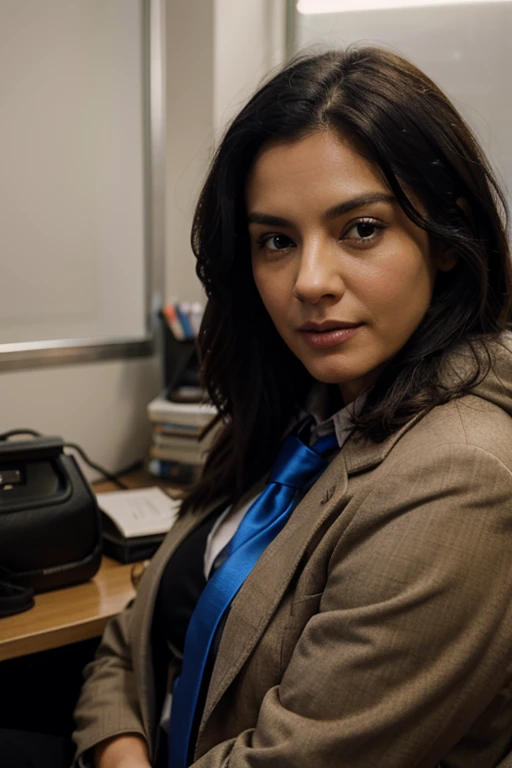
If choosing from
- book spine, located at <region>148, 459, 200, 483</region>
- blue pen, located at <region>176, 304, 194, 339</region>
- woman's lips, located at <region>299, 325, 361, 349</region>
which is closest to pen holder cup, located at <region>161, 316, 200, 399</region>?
blue pen, located at <region>176, 304, 194, 339</region>

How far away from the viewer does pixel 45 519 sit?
1220mm

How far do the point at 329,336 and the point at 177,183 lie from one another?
1096mm

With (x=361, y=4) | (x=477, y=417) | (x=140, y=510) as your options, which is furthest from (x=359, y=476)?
(x=361, y=4)

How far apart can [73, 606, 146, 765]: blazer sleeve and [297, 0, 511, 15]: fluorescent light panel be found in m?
1.62

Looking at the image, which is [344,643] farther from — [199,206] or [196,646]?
[199,206]

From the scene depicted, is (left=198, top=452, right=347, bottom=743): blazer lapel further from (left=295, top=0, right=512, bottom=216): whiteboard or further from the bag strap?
(left=295, top=0, right=512, bottom=216): whiteboard

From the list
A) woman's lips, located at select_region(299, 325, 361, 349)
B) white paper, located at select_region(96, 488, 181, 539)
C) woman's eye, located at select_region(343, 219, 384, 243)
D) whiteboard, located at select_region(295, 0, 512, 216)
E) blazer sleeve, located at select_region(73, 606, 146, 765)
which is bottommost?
blazer sleeve, located at select_region(73, 606, 146, 765)

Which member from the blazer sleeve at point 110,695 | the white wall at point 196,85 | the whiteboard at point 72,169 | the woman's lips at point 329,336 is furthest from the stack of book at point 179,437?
the woman's lips at point 329,336

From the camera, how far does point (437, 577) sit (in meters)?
0.67

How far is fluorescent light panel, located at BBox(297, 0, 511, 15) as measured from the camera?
73.9 inches

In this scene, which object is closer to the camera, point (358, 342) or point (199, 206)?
point (358, 342)

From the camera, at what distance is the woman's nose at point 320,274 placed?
0.85 metres

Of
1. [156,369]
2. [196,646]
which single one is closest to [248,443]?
[196,646]

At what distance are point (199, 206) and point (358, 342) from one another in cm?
34
